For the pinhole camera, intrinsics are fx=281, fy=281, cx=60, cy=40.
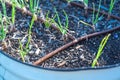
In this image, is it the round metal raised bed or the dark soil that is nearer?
the round metal raised bed

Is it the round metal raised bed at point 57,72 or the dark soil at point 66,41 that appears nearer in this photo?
the round metal raised bed at point 57,72

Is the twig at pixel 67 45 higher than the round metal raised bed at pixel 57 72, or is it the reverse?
the twig at pixel 67 45

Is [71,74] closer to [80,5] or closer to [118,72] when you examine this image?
[118,72]

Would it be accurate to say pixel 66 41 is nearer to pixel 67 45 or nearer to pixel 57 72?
pixel 67 45

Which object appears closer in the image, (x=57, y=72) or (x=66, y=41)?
(x=57, y=72)

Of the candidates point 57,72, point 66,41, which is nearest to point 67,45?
point 66,41

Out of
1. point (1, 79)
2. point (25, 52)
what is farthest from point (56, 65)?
point (1, 79)

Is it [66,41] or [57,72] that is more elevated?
[66,41]

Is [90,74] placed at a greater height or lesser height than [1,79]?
greater
